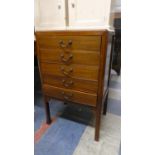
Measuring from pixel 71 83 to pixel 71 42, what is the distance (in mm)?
337

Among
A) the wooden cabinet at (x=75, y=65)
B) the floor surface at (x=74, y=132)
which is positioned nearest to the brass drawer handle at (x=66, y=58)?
the wooden cabinet at (x=75, y=65)

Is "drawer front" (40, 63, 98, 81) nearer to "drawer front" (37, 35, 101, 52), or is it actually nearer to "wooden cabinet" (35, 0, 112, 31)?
"drawer front" (37, 35, 101, 52)

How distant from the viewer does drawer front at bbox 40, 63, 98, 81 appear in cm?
100

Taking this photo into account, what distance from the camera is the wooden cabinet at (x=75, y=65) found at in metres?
0.93

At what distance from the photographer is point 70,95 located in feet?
3.80

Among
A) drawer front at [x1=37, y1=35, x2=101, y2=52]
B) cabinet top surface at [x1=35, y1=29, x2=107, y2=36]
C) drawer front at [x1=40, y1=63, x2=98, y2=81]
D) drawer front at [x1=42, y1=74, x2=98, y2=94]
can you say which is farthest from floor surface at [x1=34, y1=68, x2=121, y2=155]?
cabinet top surface at [x1=35, y1=29, x2=107, y2=36]

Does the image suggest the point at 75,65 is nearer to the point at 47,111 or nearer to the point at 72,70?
the point at 72,70

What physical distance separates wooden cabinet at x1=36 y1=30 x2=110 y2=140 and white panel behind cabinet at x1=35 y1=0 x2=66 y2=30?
193 mm
